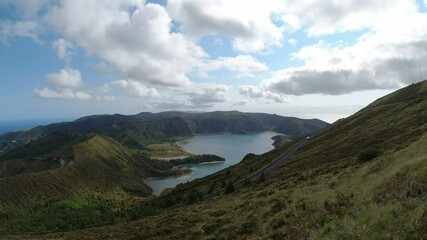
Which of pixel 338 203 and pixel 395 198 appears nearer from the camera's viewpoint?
pixel 395 198

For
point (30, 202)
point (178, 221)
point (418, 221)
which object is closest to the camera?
point (418, 221)

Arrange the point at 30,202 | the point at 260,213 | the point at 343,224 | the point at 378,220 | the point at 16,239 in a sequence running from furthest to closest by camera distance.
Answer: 1. the point at 30,202
2. the point at 16,239
3. the point at 260,213
4. the point at 343,224
5. the point at 378,220

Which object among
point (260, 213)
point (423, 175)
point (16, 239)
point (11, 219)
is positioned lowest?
point (11, 219)

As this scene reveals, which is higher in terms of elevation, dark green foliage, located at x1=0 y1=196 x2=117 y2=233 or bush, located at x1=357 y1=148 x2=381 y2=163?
bush, located at x1=357 y1=148 x2=381 y2=163

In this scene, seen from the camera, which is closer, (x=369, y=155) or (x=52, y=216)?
(x=369, y=155)

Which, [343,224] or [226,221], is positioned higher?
[343,224]

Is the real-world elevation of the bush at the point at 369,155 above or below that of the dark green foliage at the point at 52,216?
above

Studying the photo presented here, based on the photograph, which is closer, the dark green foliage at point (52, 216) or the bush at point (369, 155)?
the bush at point (369, 155)

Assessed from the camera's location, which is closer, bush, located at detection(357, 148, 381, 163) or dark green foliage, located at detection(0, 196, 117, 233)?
bush, located at detection(357, 148, 381, 163)

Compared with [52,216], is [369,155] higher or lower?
higher

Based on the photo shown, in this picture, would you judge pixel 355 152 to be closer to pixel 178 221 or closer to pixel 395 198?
pixel 178 221

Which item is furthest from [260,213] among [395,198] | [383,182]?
[395,198]
